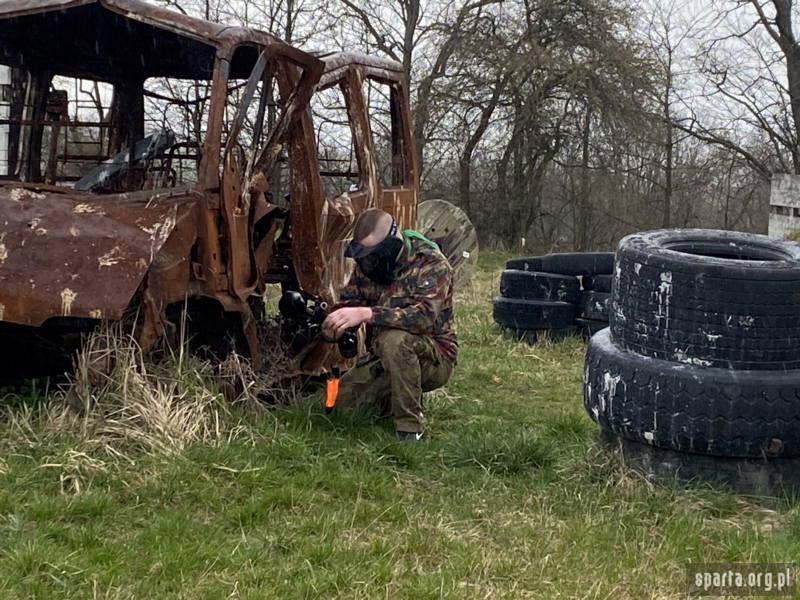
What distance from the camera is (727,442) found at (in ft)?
12.6

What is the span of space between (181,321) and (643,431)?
239 centimetres

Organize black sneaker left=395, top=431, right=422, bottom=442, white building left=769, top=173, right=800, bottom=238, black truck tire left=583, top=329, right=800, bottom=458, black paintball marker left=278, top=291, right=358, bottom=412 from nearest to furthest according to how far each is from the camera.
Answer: black truck tire left=583, top=329, right=800, bottom=458, black sneaker left=395, top=431, right=422, bottom=442, black paintball marker left=278, top=291, right=358, bottom=412, white building left=769, top=173, right=800, bottom=238

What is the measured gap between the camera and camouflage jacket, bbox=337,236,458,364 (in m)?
4.88

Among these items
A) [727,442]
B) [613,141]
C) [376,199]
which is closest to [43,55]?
[376,199]

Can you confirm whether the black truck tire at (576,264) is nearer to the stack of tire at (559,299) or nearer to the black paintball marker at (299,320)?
the stack of tire at (559,299)

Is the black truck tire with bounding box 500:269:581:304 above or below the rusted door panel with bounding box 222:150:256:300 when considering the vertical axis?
below

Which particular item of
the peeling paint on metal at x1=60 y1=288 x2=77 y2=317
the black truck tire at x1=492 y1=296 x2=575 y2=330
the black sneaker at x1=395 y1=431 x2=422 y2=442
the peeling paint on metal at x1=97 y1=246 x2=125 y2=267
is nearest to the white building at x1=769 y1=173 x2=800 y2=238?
the black truck tire at x1=492 y1=296 x2=575 y2=330

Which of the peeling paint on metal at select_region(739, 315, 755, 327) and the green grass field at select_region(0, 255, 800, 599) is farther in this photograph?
the peeling paint on metal at select_region(739, 315, 755, 327)

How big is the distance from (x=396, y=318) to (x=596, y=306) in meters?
3.74

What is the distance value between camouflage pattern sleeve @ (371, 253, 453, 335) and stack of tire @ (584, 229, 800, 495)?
1132 mm

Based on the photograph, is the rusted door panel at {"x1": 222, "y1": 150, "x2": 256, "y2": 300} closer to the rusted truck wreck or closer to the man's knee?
the rusted truck wreck

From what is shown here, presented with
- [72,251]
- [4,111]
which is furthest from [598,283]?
[72,251]

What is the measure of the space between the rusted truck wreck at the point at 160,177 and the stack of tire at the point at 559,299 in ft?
5.58

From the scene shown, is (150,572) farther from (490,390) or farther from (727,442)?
(490,390)
